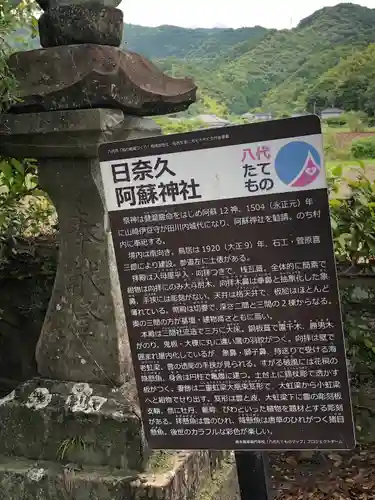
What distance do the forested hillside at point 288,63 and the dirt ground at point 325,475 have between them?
88.7 inches

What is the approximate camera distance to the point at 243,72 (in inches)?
184

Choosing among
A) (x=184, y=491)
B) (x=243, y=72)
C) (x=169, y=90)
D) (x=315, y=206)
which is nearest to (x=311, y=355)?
(x=315, y=206)

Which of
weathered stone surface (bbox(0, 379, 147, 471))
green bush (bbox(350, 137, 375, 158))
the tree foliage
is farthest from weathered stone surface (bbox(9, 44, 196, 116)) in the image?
green bush (bbox(350, 137, 375, 158))

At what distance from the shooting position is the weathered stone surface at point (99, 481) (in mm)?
2229

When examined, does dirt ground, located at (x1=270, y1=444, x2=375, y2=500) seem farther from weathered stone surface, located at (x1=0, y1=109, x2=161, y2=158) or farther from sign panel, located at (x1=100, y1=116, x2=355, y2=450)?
weathered stone surface, located at (x1=0, y1=109, x2=161, y2=158)

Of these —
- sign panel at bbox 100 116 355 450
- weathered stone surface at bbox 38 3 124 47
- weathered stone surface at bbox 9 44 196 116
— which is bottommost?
sign panel at bbox 100 116 355 450

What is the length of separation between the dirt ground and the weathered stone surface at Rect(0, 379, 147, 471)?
1.42 meters

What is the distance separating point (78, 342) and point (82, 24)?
1.31 m

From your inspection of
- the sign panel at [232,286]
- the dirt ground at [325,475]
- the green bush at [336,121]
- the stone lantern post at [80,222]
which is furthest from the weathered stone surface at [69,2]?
the dirt ground at [325,475]

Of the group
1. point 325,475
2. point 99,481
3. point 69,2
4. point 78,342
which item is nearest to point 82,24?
point 69,2

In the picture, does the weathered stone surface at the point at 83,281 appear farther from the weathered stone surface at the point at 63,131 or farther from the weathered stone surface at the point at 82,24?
the weathered stone surface at the point at 82,24

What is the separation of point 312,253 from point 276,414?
0.48m

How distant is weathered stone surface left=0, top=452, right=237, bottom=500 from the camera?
2.23m

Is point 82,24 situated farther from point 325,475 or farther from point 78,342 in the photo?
point 325,475
